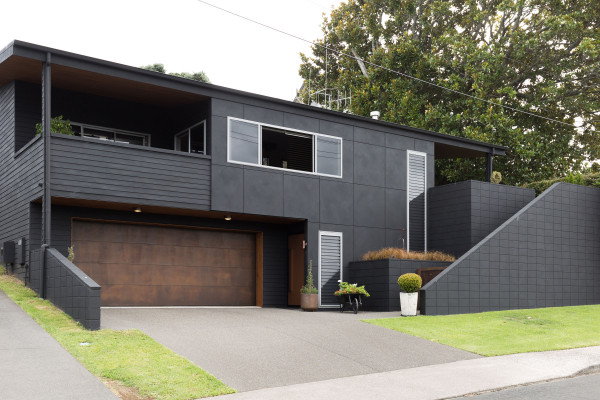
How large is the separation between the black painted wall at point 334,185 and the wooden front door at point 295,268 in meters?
0.55

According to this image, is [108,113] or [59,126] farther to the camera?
[108,113]

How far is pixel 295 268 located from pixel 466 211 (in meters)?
5.53

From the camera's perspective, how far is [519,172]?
29094 mm

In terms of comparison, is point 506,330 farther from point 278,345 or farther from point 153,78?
point 153,78

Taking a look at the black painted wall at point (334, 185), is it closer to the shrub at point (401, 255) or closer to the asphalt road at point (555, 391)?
the shrub at point (401, 255)

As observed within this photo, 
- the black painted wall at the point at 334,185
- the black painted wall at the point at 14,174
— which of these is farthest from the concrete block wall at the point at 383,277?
the black painted wall at the point at 14,174

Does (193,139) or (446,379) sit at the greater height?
(193,139)

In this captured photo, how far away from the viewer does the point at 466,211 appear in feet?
65.1

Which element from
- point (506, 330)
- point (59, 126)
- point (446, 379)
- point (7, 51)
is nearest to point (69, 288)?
point (59, 126)

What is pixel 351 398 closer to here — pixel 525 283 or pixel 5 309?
pixel 5 309

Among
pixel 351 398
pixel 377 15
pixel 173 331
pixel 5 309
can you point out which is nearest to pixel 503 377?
pixel 351 398

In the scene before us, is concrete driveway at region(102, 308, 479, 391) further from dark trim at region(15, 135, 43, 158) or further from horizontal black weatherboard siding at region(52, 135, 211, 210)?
dark trim at region(15, 135, 43, 158)

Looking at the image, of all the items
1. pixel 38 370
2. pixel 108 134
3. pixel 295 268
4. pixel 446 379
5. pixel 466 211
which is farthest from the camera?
pixel 466 211

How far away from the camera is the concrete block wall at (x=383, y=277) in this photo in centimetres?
1744
